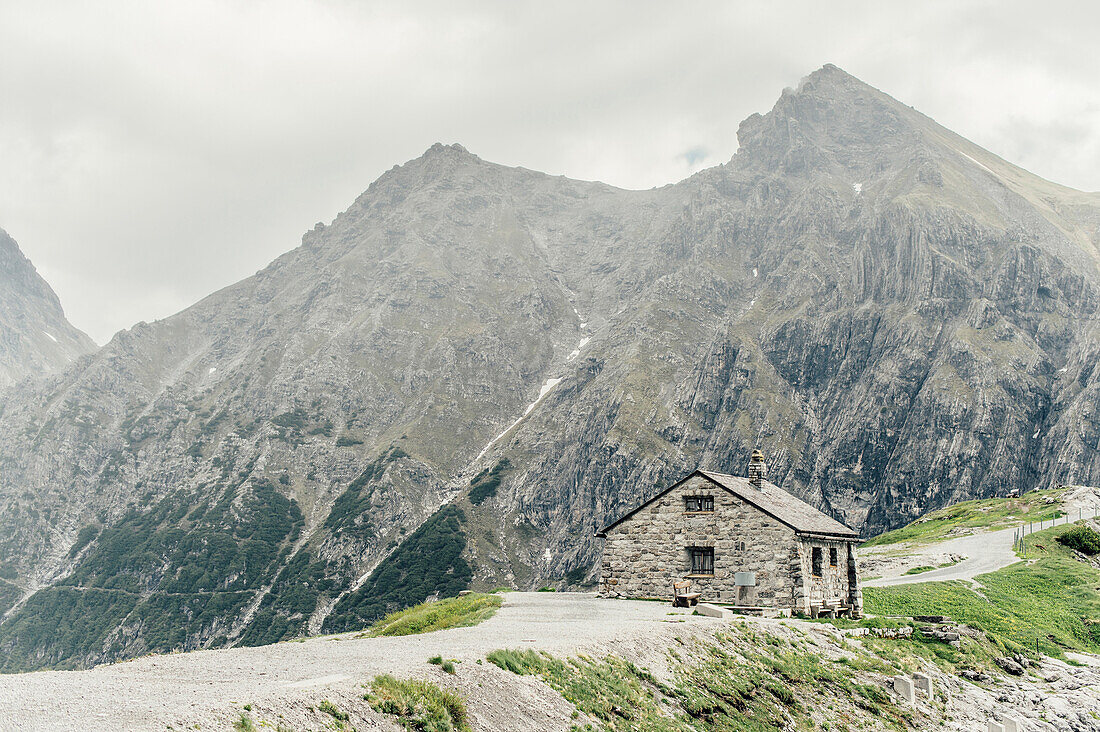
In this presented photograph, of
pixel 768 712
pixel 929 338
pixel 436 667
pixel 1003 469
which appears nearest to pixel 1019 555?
pixel 768 712

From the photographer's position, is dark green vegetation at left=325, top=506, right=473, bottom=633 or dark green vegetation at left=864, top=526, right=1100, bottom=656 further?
dark green vegetation at left=325, top=506, right=473, bottom=633

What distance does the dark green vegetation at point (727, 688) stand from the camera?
2011cm

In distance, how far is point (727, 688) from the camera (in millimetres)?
24219

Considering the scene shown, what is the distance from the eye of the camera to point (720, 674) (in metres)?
25.0

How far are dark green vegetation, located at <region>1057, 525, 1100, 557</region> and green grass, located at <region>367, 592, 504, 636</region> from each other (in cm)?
5353

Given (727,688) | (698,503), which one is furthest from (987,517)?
(727,688)

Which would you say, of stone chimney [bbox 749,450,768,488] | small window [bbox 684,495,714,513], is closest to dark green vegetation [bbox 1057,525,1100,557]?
stone chimney [bbox 749,450,768,488]

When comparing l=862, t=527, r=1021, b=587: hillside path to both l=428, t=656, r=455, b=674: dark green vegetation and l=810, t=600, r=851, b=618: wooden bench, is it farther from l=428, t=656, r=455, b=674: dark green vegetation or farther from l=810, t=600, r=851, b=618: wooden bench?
l=428, t=656, r=455, b=674: dark green vegetation

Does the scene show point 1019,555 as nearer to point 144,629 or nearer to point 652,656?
point 652,656

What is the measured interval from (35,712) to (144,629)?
204 metres

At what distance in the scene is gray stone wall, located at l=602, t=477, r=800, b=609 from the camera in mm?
39688

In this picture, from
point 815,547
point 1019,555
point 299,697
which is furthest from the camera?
point 1019,555

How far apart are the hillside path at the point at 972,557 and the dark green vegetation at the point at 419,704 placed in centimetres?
4411

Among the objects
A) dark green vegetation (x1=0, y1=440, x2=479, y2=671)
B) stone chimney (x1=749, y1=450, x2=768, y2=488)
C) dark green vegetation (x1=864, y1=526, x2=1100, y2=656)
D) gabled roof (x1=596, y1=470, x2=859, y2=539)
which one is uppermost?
stone chimney (x1=749, y1=450, x2=768, y2=488)
